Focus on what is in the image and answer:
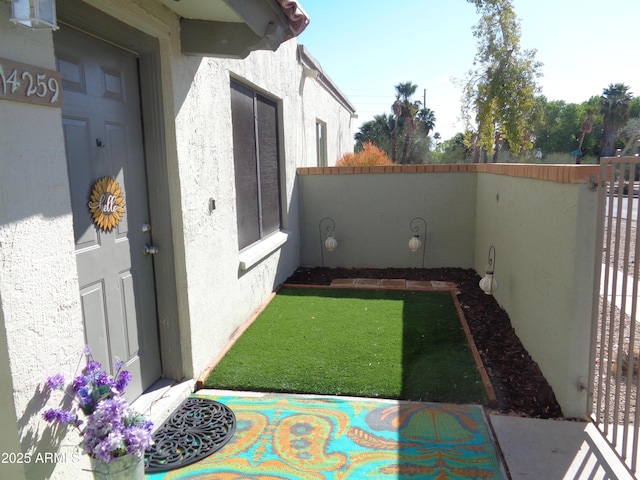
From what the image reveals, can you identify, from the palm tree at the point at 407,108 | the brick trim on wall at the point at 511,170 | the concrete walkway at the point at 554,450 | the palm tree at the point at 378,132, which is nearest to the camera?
the concrete walkway at the point at 554,450

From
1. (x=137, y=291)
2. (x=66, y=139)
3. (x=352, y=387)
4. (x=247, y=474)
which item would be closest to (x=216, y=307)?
(x=137, y=291)

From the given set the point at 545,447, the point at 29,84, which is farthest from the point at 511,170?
the point at 29,84

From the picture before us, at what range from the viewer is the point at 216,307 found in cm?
411

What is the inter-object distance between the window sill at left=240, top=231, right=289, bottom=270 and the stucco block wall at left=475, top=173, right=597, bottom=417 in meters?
2.86

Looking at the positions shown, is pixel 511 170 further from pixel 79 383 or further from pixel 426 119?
pixel 426 119

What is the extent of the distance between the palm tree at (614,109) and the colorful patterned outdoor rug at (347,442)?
142ft

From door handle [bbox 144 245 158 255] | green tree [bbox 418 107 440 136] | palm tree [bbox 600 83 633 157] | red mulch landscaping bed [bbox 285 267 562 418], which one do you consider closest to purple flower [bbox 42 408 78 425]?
door handle [bbox 144 245 158 255]

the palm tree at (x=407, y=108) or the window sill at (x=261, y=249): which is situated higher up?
the palm tree at (x=407, y=108)

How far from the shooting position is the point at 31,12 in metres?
1.73

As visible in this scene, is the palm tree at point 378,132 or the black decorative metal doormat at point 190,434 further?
the palm tree at point 378,132

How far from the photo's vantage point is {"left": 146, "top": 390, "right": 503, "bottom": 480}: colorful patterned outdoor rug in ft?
8.46

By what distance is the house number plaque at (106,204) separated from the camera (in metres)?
2.72

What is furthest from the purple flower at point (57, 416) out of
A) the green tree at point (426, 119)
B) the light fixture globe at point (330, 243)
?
the green tree at point (426, 119)

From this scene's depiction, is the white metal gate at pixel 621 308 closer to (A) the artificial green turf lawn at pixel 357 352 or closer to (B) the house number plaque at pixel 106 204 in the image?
(A) the artificial green turf lawn at pixel 357 352
